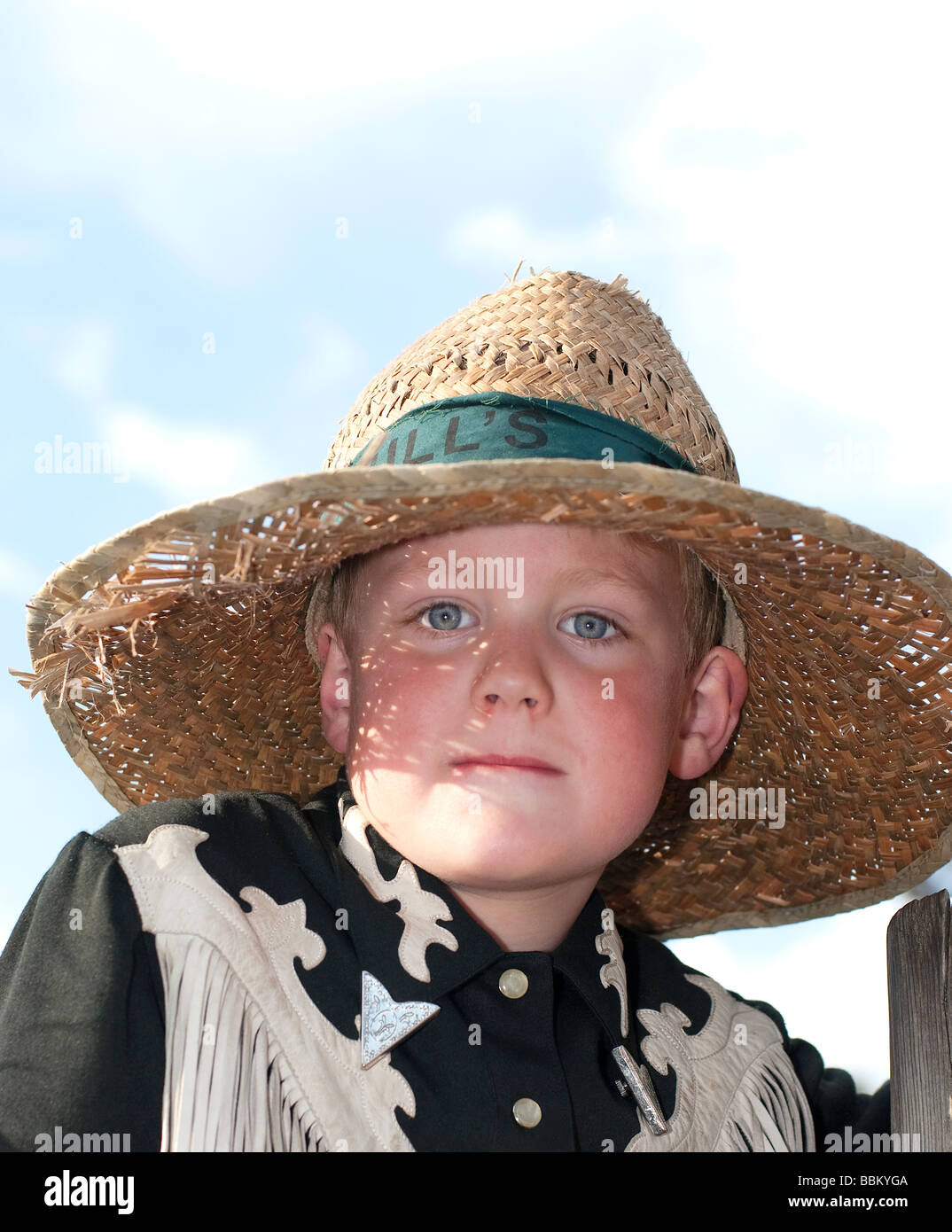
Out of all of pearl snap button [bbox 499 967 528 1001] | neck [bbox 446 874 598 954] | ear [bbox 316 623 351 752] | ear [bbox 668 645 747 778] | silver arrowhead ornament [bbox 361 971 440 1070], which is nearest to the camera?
silver arrowhead ornament [bbox 361 971 440 1070]

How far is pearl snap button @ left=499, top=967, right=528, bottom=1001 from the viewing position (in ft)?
5.64

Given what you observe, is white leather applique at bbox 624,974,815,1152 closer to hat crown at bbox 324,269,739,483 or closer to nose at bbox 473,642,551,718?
nose at bbox 473,642,551,718

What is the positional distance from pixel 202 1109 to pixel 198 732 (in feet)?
2.31

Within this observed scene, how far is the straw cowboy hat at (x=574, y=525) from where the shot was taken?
60.9 inches

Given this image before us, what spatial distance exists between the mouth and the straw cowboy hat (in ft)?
0.92

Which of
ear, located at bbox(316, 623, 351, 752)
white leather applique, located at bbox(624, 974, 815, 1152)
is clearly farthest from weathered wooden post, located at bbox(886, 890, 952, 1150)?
ear, located at bbox(316, 623, 351, 752)

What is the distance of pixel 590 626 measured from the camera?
1816 millimetres

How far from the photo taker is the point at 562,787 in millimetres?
1700

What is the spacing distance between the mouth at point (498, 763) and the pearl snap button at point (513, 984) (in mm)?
257

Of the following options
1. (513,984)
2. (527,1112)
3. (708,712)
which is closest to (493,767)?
(513,984)

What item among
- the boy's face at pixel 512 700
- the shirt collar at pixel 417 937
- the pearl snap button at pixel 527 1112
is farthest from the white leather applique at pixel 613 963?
the pearl snap button at pixel 527 1112

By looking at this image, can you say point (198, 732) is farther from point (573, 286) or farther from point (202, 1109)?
point (573, 286)

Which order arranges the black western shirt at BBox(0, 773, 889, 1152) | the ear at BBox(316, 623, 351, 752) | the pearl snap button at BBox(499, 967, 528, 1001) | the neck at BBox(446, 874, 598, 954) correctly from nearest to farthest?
the black western shirt at BBox(0, 773, 889, 1152), the pearl snap button at BBox(499, 967, 528, 1001), the neck at BBox(446, 874, 598, 954), the ear at BBox(316, 623, 351, 752)
